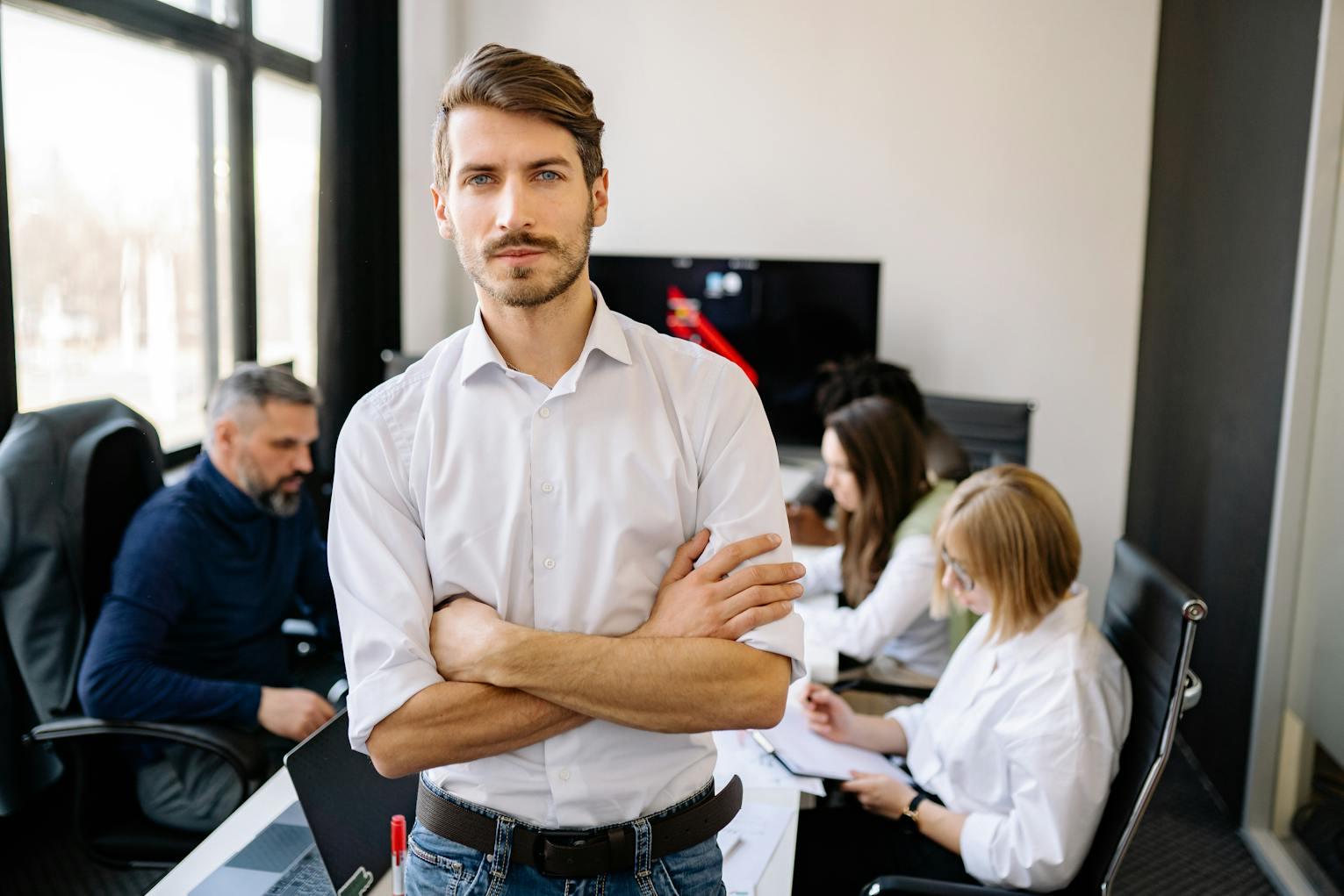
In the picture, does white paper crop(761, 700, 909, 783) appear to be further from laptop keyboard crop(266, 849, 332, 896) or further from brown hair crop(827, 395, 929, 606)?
laptop keyboard crop(266, 849, 332, 896)

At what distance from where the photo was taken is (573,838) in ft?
3.80

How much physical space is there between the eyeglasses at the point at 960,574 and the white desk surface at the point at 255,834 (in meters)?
0.49

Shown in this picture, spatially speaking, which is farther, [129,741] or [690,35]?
[690,35]

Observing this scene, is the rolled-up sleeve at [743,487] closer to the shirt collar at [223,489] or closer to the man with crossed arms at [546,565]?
the man with crossed arms at [546,565]

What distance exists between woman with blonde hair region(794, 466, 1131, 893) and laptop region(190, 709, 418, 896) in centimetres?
78

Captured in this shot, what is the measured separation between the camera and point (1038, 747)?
1.72 meters

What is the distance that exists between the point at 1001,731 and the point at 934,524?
735mm

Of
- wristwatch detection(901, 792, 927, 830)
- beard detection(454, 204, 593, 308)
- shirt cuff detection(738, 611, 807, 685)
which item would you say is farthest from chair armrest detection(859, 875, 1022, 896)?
beard detection(454, 204, 593, 308)

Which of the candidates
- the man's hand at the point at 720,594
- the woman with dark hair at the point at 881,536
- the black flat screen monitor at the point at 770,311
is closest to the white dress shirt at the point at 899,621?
the woman with dark hair at the point at 881,536

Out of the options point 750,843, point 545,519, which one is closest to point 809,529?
point 750,843

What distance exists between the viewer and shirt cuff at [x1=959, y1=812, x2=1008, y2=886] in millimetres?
1753

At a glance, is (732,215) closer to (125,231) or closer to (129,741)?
(125,231)

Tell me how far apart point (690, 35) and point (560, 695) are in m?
3.85

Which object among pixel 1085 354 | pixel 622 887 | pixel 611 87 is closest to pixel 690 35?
pixel 611 87
